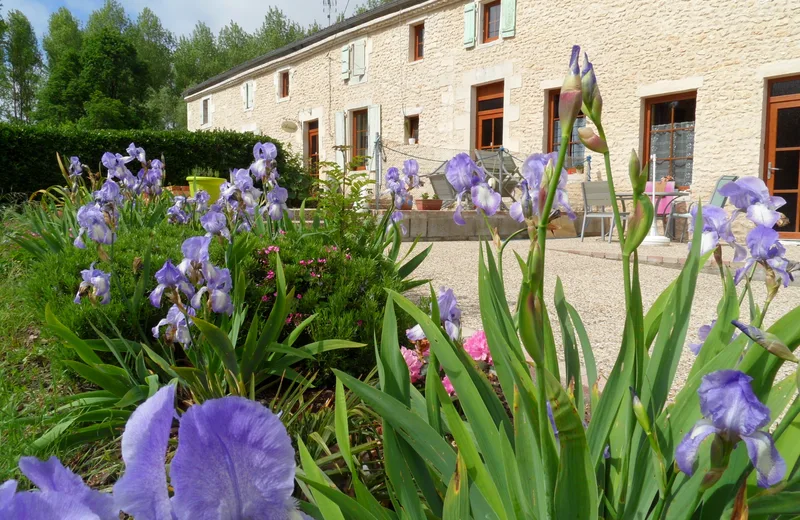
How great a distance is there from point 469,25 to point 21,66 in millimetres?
33753

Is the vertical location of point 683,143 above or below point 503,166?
above

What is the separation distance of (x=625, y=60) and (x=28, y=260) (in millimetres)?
9875

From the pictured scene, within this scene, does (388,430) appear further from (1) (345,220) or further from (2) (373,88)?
(2) (373,88)

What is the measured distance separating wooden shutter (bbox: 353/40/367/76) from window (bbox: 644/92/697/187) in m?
7.49

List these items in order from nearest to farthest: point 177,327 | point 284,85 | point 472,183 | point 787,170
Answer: point 472,183 < point 177,327 < point 787,170 < point 284,85

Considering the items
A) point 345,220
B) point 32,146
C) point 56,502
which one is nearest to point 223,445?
point 56,502

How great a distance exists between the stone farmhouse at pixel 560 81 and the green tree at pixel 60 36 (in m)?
25.8

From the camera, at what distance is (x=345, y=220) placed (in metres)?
3.59

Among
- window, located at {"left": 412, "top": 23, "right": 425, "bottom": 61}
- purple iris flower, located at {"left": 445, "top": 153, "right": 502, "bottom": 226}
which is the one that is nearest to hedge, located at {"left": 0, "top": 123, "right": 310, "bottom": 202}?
window, located at {"left": 412, "top": 23, "right": 425, "bottom": 61}

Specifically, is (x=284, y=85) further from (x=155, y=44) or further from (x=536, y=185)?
(x=155, y=44)

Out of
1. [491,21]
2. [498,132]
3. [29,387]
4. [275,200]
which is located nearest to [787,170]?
[498,132]

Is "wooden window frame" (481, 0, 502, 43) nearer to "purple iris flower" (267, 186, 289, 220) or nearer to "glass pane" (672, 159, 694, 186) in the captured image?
"glass pane" (672, 159, 694, 186)

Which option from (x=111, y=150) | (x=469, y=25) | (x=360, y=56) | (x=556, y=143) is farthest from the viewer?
(x=360, y=56)

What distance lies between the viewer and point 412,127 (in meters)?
14.7
